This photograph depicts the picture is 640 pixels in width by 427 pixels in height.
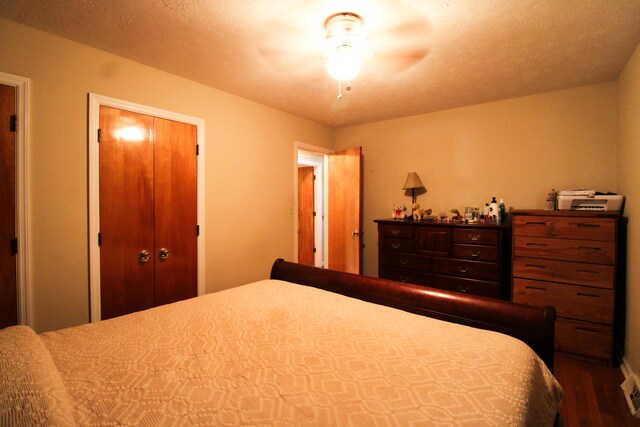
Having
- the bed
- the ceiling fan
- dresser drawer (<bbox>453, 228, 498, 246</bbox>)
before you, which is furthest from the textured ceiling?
the bed

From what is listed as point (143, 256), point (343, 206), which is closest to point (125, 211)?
point (143, 256)

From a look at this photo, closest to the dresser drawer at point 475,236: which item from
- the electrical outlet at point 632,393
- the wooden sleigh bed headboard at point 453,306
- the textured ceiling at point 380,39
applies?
the electrical outlet at point 632,393

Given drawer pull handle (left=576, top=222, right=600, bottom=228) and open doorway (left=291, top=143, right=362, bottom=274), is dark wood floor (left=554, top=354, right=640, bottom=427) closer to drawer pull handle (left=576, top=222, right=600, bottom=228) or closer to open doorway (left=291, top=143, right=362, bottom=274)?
drawer pull handle (left=576, top=222, right=600, bottom=228)

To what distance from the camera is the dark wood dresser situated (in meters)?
2.90

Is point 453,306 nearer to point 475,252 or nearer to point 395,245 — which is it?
point 475,252

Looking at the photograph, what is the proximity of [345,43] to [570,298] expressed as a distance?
2.73 m

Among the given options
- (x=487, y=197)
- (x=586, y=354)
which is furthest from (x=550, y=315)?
(x=487, y=197)

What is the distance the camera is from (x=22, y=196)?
1.93m

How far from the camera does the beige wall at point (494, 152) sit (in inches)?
113

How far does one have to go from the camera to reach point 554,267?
2.56 m

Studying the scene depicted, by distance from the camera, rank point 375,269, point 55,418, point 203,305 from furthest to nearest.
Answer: point 375,269
point 203,305
point 55,418

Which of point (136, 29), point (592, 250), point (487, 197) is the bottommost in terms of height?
point (592, 250)

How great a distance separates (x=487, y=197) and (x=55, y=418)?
380 cm

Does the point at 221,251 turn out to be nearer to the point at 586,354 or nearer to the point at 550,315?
the point at 550,315
